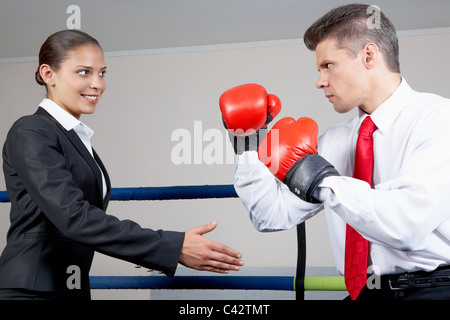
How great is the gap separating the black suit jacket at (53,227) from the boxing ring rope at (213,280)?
48cm

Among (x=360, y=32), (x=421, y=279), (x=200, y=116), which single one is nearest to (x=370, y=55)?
(x=360, y=32)

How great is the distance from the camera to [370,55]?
1496 mm

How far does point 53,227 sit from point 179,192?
656mm

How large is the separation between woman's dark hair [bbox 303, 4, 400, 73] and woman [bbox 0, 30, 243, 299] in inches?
30.2

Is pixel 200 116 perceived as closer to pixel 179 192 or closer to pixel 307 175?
pixel 179 192

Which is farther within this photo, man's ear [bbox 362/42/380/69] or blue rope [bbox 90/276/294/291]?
blue rope [bbox 90/276/294/291]

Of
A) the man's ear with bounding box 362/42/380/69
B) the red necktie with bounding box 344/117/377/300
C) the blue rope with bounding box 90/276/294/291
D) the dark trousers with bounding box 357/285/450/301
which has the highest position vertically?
the man's ear with bounding box 362/42/380/69

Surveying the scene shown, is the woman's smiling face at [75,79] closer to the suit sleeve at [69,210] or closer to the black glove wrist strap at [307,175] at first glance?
the suit sleeve at [69,210]

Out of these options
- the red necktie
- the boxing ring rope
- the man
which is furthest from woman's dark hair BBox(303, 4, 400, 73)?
the boxing ring rope

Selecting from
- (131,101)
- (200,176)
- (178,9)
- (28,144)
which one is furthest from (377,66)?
(131,101)

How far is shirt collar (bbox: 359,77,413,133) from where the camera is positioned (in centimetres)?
145

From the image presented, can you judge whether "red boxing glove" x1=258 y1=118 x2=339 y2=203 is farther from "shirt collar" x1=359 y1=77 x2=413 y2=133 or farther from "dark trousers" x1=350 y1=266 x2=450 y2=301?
"dark trousers" x1=350 y1=266 x2=450 y2=301

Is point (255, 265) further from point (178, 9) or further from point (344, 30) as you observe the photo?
point (344, 30)

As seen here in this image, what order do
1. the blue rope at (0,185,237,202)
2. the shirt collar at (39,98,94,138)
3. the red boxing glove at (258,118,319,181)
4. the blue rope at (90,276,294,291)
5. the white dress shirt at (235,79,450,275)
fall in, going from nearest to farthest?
the white dress shirt at (235,79,450,275)
the red boxing glove at (258,118,319,181)
the shirt collar at (39,98,94,138)
the blue rope at (90,276,294,291)
the blue rope at (0,185,237,202)
